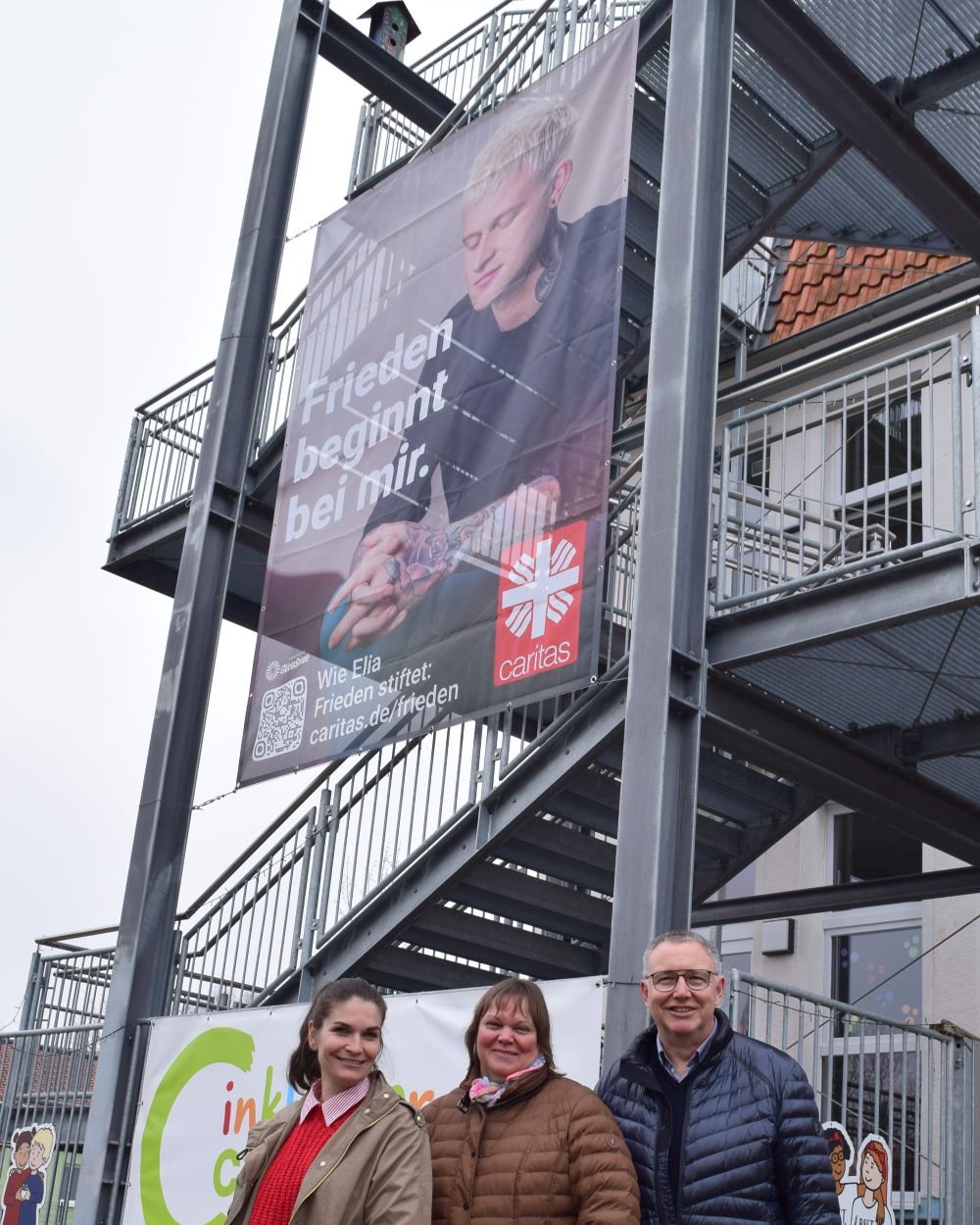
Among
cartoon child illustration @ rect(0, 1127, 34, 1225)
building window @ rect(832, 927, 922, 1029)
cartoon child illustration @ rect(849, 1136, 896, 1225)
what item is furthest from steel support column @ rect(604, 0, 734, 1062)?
cartoon child illustration @ rect(0, 1127, 34, 1225)

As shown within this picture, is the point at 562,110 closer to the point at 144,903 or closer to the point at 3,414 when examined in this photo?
the point at 144,903

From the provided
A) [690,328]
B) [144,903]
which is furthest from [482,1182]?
[144,903]

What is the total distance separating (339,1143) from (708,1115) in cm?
91

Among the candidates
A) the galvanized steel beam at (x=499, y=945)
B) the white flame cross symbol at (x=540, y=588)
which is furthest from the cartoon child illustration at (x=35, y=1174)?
the white flame cross symbol at (x=540, y=588)

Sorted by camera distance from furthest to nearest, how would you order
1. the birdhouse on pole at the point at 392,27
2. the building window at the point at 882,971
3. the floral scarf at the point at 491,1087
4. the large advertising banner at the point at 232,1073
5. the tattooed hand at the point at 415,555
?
the birdhouse on pole at the point at 392,27 < the building window at the point at 882,971 < the tattooed hand at the point at 415,555 < the large advertising banner at the point at 232,1073 < the floral scarf at the point at 491,1087

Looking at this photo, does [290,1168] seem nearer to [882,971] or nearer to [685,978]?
[685,978]

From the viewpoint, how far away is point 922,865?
41.4 ft

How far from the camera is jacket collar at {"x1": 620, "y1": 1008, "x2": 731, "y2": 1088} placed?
377cm

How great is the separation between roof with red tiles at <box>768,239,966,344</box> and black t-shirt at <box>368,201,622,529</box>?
642 centimetres

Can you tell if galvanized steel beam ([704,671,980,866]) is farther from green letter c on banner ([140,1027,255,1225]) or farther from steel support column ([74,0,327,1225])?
steel support column ([74,0,327,1225])

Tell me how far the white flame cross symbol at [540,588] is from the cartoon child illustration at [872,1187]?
9.54 ft

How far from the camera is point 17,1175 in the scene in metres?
10.9

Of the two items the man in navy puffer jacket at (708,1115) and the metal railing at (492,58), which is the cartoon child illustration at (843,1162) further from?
the metal railing at (492,58)

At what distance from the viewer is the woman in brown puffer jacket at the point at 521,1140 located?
11.8 ft
